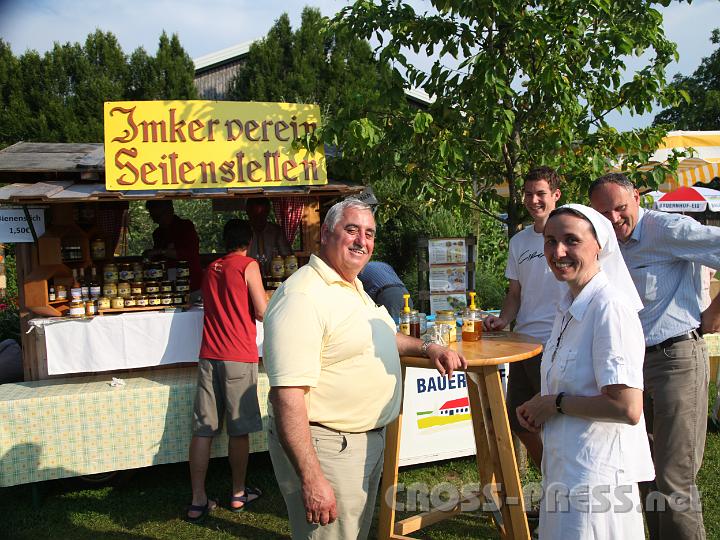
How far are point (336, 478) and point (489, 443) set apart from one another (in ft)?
4.71

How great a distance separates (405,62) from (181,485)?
138 inches

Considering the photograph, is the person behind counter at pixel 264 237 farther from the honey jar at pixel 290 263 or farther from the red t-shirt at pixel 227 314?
the red t-shirt at pixel 227 314

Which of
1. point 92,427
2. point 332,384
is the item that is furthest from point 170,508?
point 332,384

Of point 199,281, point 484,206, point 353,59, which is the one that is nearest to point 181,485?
point 199,281

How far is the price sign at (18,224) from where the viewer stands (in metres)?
4.42

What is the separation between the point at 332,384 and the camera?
2049 millimetres

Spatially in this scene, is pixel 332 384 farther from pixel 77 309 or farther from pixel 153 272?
pixel 153 272

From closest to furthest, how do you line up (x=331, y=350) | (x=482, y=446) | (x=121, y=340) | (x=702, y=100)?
(x=331, y=350)
(x=482, y=446)
(x=121, y=340)
(x=702, y=100)

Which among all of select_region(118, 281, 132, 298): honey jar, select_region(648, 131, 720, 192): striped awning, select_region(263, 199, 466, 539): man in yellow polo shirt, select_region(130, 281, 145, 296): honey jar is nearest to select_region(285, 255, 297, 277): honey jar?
select_region(130, 281, 145, 296): honey jar

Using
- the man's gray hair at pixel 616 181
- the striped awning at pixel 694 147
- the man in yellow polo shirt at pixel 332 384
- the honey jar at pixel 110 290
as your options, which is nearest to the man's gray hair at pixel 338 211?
the man in yellow polo shirt at pixel 332 384

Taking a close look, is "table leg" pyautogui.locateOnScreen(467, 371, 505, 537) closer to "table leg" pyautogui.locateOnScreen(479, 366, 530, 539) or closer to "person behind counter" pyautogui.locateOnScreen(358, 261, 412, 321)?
"table leg" pyautogui.locateOnScreen(479, 366, 530, 539)

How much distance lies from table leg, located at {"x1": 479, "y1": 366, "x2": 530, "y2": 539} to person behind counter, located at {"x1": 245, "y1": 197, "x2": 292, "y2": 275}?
314 centimetres

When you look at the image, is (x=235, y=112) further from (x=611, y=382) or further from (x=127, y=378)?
(x=611, y=382)

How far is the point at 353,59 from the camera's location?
17.0 metres
